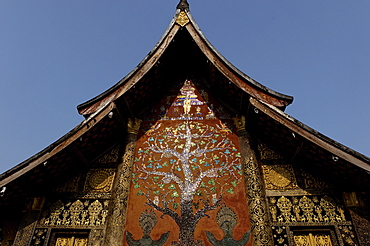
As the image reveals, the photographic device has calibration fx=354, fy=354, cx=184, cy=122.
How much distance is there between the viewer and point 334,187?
6.54 m

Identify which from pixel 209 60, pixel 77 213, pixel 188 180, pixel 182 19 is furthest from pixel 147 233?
pixel 182 19

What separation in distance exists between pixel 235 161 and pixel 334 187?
1.89 meters

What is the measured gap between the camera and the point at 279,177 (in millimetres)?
6859

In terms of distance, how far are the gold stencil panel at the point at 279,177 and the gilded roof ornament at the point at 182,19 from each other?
3.77 meters

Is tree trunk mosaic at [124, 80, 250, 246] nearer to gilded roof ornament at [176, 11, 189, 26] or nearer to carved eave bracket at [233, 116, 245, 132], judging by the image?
carved eave bracket at [233, 116, 245, 132]

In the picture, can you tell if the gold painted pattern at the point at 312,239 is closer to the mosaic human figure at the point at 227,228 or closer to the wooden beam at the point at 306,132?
the mosaic human figure at the point at 227,228

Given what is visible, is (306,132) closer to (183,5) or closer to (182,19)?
(182,19)

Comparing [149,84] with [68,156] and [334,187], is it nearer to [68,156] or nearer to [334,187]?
[68,156]

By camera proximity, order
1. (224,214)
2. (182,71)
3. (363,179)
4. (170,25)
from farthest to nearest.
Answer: (182,71) < (170,25) < (224,214) < (363,179)

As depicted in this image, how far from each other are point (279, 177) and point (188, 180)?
5.79 ft

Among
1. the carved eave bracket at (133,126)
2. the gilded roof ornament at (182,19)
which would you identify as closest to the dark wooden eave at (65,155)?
the carved eave bracket at (133,126)

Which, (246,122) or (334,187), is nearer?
(334,187)

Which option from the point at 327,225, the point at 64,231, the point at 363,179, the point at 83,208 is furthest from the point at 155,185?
the point at 363,179

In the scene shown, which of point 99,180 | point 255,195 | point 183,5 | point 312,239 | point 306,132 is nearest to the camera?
point 312,239
